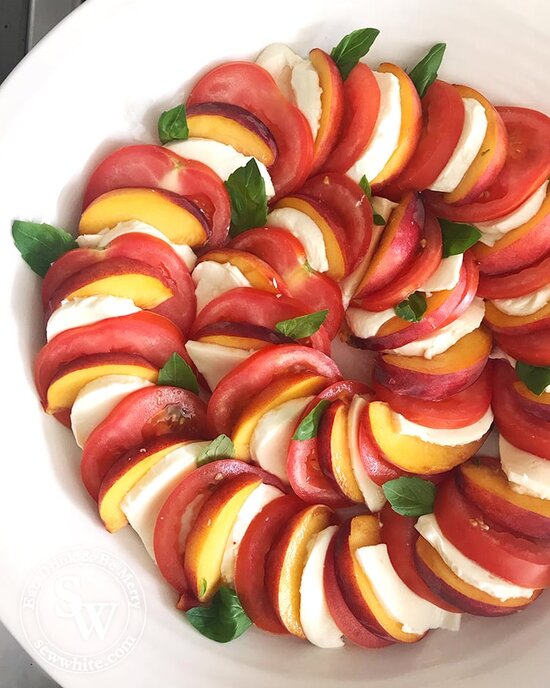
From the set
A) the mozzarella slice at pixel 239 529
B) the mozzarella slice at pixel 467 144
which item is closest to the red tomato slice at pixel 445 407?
the mozzarella slice at pixel 239 529

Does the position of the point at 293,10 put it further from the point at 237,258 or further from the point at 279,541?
the point at 279,541

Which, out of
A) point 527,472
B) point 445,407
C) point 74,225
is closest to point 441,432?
point 445,407

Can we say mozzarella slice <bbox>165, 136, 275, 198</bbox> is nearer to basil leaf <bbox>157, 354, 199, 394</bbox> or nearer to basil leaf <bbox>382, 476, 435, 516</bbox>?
basil leaf <bbox>157, 354, 199, 394</bbox>

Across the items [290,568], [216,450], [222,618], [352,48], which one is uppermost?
[352,48]

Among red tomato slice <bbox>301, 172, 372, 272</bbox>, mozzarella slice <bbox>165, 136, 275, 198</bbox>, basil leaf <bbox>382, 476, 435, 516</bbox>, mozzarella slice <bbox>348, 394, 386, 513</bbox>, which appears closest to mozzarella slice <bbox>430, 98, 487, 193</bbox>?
red tomato slice <bbox>301, 172, 372, 272</bbox>

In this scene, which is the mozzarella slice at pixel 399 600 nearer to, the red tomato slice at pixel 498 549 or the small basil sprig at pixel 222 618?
the red tomato slice at pixel 498 549

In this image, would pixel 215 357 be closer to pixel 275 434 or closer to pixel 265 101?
pixel 275 434
